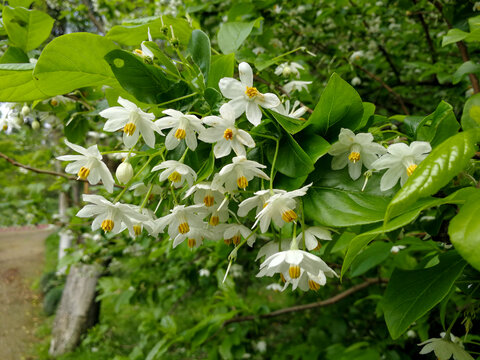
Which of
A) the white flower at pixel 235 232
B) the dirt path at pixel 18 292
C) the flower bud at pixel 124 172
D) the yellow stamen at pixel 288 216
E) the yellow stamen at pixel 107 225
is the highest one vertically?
the yellow stamen at pixel 288 216

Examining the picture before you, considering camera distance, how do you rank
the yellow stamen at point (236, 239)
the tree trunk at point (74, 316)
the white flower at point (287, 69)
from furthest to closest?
the tree trunk at point (74, 316) < the white flower at point (287, 69) < the yellow stamen at point (236, 239)

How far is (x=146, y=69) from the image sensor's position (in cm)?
88

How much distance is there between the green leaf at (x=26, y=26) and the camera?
3.82ft

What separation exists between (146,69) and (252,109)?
28 cm

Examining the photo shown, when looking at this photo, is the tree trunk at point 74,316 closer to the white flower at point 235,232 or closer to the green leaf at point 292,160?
the white flower at point 235,232

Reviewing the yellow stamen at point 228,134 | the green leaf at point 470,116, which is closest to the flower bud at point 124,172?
the yellow stamen at point 228,134

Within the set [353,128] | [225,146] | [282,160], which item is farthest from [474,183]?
[225,146]

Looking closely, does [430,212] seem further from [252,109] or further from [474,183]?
[252,109]

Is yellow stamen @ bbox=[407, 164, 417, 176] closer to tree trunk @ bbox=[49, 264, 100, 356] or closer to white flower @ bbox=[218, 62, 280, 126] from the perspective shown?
white flower @ bbox=[218, 62, 280, 126]

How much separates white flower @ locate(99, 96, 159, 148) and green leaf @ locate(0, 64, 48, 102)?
0.23 metres

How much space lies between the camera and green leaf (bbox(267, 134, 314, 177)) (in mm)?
780

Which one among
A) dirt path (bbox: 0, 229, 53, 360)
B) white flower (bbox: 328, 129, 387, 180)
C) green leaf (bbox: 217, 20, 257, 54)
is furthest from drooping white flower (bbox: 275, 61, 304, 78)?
dirt path (bbox: 0, 229, 53, 360)

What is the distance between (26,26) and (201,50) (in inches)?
26.4

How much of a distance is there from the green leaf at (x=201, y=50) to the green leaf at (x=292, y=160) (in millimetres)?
283
